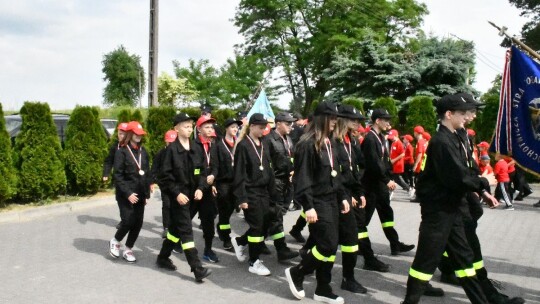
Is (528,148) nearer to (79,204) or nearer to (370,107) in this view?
(79,204)

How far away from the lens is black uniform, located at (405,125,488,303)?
4.86 metres

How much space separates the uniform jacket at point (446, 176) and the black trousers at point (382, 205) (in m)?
2.09

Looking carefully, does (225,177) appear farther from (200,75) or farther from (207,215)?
(200,75)

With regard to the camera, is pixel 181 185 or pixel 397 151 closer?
pixel 181 185

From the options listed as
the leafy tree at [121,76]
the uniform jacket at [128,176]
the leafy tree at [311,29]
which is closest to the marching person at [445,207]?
the uniform jacket at [128,176]

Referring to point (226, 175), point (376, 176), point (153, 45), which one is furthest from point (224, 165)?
point (153, 45)

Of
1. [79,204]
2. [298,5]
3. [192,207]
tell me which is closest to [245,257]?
[192,207]

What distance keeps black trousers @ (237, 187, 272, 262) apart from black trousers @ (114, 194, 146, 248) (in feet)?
5.31

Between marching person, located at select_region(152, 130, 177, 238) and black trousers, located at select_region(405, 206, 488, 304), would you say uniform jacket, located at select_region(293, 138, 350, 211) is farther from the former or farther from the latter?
marching person, located at select_region(152, 130, 177, 238)

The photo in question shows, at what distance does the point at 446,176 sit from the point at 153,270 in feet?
12.8

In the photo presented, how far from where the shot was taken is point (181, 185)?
6738 mm

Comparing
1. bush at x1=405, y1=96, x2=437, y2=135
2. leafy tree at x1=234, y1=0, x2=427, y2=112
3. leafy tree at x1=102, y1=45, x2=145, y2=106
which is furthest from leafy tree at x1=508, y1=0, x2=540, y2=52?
leafy tree at x1=102, y1=45, x2=145, y2=106

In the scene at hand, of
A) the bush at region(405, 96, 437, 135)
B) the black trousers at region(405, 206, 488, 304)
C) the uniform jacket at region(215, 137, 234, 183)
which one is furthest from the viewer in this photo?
the bush at region(405, 96, 437, 135)

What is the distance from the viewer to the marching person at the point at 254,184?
263 inches
